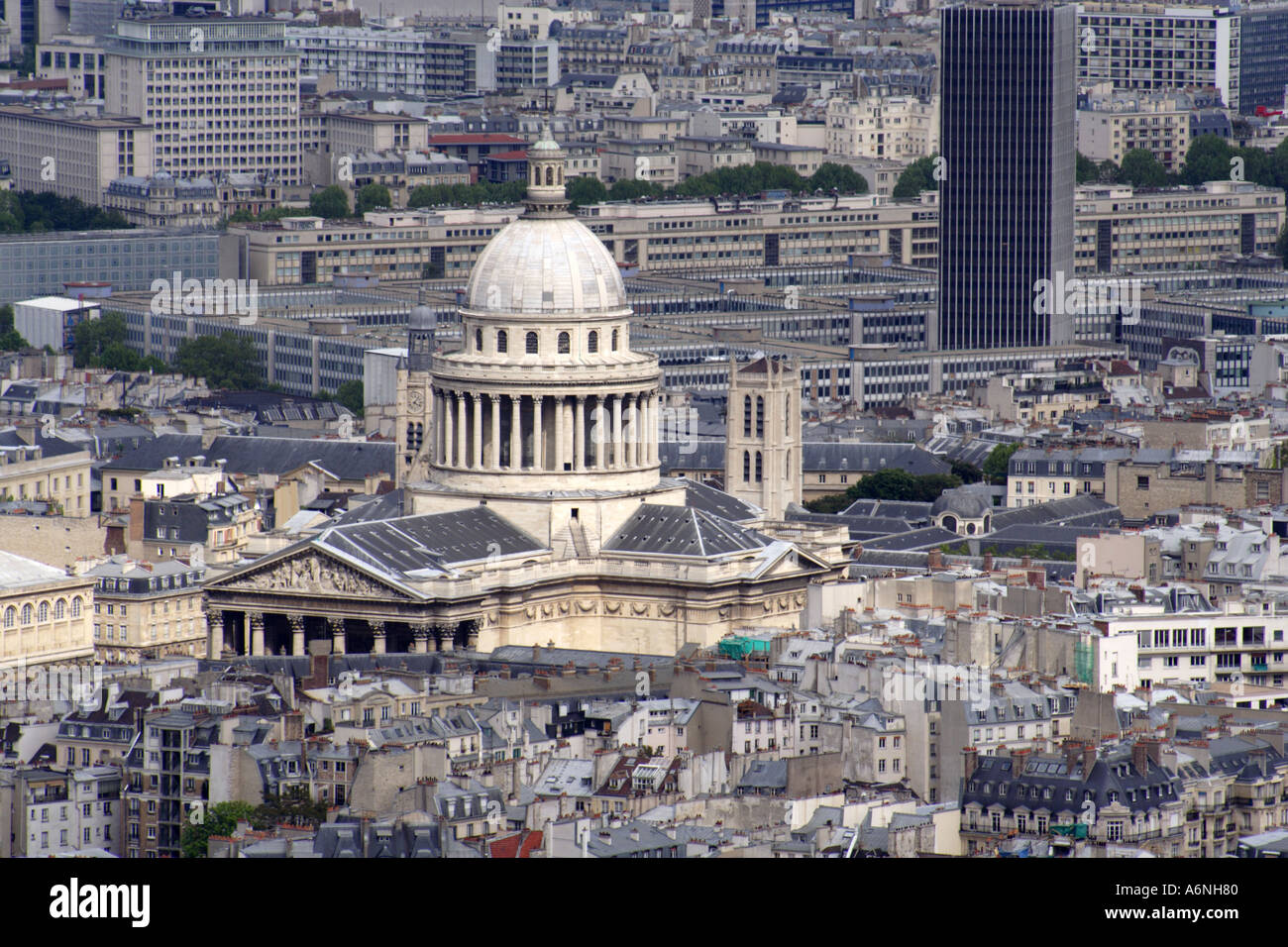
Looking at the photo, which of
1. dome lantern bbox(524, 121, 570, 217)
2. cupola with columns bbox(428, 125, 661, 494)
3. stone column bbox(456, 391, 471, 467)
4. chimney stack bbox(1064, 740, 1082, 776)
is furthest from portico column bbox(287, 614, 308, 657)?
chimney stack bbox(1064, 740, 1082, 776)

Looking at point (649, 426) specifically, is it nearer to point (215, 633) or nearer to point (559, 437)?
point (559, 437)

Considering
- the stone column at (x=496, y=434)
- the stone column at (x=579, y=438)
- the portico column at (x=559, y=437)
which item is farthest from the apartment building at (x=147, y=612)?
the stone column at (x=579, y=438)

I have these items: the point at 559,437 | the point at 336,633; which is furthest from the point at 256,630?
the point at 559,437

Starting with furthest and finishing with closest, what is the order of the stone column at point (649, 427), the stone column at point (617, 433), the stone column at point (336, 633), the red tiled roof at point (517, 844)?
the stone column at point (649, 427), the stone column at point (617, 433), the stone column at point (336, 633), the red tiled roof at point (517, 844)

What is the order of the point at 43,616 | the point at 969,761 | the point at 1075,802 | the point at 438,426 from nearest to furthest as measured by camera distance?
1. the point at 1075,802
2. the point at 969,761
3. the point at 43,616
4. the point at 438,426

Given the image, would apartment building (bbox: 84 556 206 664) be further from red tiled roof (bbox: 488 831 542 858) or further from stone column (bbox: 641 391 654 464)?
red tiled roof (bbox: 488 831 542 858)

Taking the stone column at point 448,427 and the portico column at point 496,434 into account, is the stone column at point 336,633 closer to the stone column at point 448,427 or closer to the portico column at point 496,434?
the portico column at point 496,434
